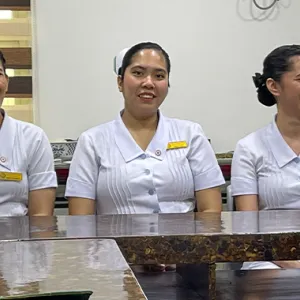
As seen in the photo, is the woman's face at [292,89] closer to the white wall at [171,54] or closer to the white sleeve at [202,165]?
the white sleeve at [202,165]

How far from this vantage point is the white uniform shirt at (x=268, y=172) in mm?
2029

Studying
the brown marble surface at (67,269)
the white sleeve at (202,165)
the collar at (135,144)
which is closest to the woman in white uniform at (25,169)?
the collar at (135,144)

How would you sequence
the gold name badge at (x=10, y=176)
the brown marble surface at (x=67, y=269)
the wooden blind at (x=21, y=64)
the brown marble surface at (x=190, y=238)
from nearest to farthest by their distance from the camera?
1. the brown marble surface at (x=67, y=269)
2. the brown marble surface at (x=190, y=238)
3. the gold name badge at (x=10, y=176)
4. the wooden blind at (x=21, y=64)

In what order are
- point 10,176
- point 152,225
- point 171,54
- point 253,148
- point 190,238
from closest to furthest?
point 190,238
point 152,225
point 10,176
point 253,148
point 171,54

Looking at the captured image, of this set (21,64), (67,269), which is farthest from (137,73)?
(21,64)

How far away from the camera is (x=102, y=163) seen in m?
2.07

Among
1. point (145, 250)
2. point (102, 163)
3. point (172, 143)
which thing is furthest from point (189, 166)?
point (145, 250)

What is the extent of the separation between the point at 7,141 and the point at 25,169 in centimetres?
12

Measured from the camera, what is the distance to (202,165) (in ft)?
6.93

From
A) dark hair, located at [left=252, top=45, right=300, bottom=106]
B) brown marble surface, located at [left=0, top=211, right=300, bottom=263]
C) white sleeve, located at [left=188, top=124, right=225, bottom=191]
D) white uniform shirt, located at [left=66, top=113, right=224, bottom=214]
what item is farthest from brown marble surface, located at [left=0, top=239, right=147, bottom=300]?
dark hair, located at [left=252, top=45, right=300, bottom=106]

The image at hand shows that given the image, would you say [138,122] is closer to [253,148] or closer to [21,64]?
[253,148]

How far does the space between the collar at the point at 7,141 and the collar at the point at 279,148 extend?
92 cm

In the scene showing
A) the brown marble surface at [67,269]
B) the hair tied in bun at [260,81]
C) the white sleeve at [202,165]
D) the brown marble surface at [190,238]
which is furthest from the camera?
the hair tied in bun at [260,81]

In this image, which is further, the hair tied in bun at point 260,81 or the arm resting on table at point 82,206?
the hair tied in bun at point 260,81
